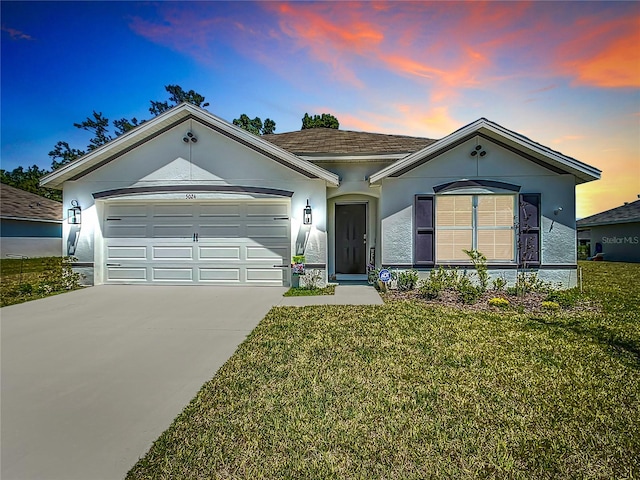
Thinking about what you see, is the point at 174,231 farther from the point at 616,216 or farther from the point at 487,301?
the point at 616,216

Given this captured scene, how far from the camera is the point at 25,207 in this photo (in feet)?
60.5

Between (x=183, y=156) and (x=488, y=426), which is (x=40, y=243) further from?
(x=488, y=426)

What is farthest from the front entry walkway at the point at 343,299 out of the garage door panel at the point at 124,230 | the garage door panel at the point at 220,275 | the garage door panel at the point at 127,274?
Answer: the garage door panel at the point at 124,230

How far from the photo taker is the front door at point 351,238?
10547 mm

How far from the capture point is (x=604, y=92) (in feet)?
31.2

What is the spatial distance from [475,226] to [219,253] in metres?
7.04

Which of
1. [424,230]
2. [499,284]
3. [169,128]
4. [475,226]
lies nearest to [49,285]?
[169,128]

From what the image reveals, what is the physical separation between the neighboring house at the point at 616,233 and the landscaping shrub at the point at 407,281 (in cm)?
1878

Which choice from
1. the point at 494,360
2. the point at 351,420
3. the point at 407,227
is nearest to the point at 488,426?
the point at 351,420

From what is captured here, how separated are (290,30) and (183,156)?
4688 millimetres

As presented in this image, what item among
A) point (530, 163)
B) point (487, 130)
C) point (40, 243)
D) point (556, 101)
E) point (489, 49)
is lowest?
point (40, 243)

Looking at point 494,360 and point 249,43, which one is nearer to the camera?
point 494,360

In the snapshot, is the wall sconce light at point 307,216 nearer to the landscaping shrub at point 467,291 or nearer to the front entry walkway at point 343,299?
the front entry walkway at point 343,299

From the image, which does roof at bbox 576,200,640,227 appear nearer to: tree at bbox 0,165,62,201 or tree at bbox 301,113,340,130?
tree at bbox 301,113,340,130
